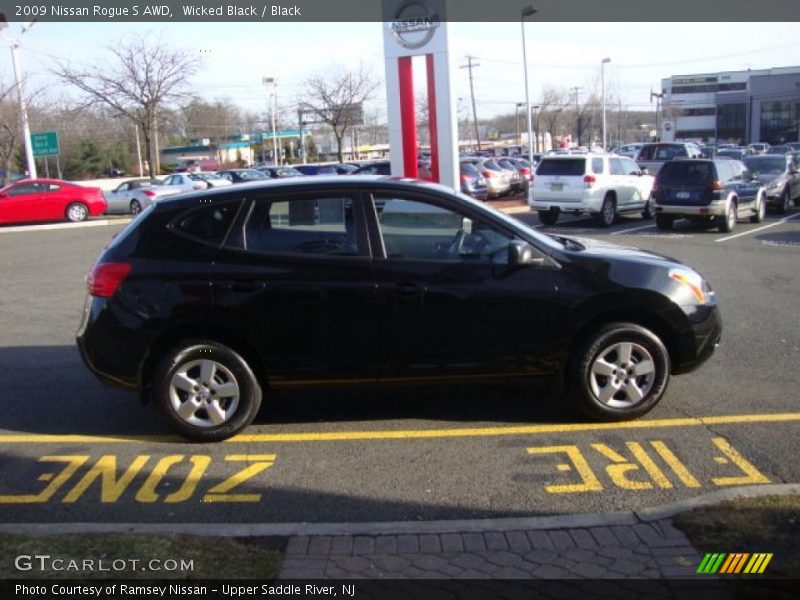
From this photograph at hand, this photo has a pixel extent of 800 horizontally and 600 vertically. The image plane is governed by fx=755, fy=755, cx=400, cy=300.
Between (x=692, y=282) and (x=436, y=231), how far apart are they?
186 cm

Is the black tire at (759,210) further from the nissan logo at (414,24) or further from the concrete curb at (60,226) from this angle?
the concrete curb at (60,226)

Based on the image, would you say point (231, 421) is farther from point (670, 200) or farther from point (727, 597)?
point (670, 200)

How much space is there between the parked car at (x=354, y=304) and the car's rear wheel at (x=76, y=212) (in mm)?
21957

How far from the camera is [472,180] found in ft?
85.1

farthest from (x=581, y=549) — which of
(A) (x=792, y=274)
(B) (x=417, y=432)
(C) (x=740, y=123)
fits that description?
(C) (x=740, y=123)

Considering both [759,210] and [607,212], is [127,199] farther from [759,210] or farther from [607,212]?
[759,210]

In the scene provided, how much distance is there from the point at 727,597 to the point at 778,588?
22cm

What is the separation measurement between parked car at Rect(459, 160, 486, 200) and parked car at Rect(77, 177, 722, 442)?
20.3 m

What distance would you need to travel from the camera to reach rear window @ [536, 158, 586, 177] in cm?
1892

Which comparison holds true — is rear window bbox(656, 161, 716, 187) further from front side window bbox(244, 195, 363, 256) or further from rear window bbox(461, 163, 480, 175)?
front side window bbox(244, 195, 363, 256)

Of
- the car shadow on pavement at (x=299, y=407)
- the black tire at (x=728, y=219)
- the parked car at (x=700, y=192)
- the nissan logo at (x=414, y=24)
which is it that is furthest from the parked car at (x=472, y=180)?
the car shadow on pavement at (x=299, y=407)

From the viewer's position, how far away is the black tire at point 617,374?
514cm
